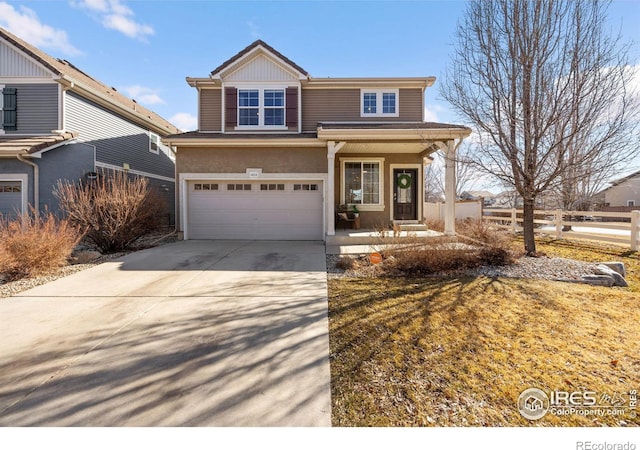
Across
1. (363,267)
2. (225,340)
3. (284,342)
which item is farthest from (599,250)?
(225,340)

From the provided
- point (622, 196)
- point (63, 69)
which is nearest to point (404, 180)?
point (63, 69)

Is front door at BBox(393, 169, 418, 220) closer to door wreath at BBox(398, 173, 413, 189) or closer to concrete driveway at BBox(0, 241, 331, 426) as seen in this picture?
door wreath at BBox(398, 173, 413, 189)

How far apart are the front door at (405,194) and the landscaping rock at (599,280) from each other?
21.5 ft

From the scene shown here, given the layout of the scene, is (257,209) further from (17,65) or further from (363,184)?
(17,65)

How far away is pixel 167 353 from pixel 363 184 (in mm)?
10026

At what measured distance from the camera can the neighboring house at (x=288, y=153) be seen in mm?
10938

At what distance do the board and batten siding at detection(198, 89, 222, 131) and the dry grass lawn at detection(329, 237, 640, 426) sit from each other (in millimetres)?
10092

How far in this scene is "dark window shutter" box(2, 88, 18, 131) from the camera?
11000 millimetres

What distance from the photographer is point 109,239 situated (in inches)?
345

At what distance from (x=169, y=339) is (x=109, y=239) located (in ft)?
22.9

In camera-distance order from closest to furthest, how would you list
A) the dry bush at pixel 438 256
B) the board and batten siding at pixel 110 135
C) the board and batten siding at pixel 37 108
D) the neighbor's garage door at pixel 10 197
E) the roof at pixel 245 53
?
1. the dry bush at pixel 438 256
2. the neighbor's garage door at pixel 10 197
3. the board and batten siding at pixel 37 108
4. the board and batten siding at pixel 110 135
5. the roof at pixel 245 53

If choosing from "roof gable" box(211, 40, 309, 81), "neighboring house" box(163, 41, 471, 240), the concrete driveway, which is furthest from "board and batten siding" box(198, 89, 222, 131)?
the concrete driveway

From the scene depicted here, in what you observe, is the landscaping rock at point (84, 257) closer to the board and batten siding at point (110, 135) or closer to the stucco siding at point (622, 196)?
the board and batten siding at point (110, 135)

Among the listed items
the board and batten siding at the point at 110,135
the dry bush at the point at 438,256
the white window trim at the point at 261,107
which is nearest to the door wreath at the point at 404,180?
the dry bush at the point at 438,256
